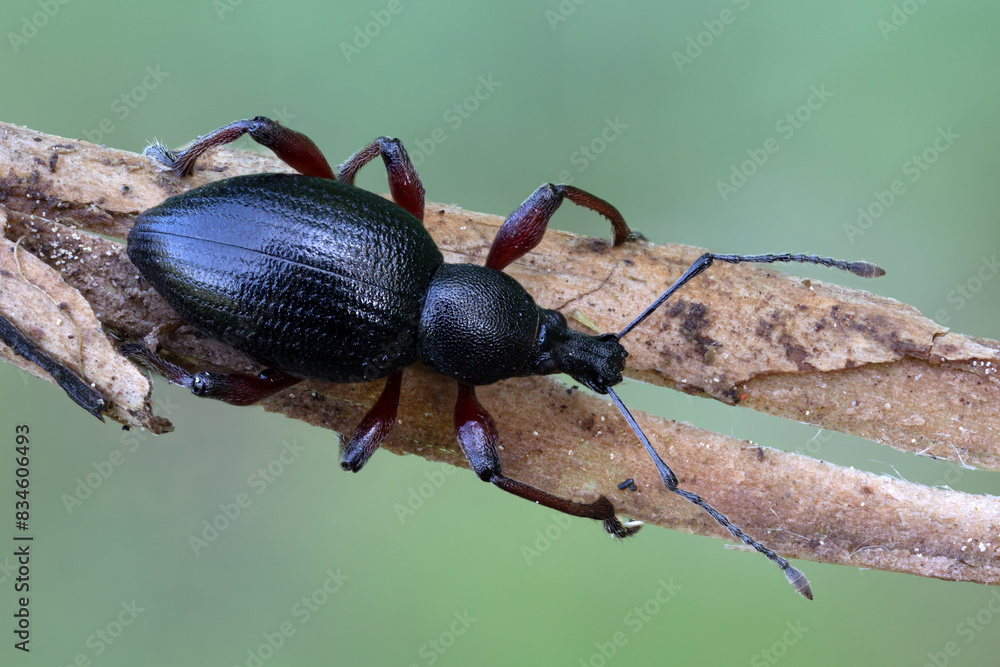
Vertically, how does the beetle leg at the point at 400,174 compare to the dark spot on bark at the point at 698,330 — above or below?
above

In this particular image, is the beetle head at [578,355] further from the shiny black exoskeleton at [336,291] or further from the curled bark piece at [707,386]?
the curled bark piece at [707,386]

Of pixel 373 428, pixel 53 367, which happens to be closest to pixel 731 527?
pixel 373 428

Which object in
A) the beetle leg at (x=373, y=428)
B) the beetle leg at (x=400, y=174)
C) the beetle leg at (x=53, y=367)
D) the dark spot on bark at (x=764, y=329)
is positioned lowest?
the beetle leg at (x=373, y=428)

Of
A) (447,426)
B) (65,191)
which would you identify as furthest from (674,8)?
(65,191)

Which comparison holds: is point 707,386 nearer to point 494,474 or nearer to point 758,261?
point 758,261

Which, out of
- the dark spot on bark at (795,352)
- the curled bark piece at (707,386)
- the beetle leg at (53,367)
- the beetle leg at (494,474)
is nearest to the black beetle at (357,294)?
the beetle leg at (494,474)

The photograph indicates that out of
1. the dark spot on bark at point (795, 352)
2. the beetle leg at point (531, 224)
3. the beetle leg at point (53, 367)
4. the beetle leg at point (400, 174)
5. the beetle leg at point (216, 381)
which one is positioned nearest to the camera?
the beetle leg at point (53, 367)

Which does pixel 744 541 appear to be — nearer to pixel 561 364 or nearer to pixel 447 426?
pixel 561 364
